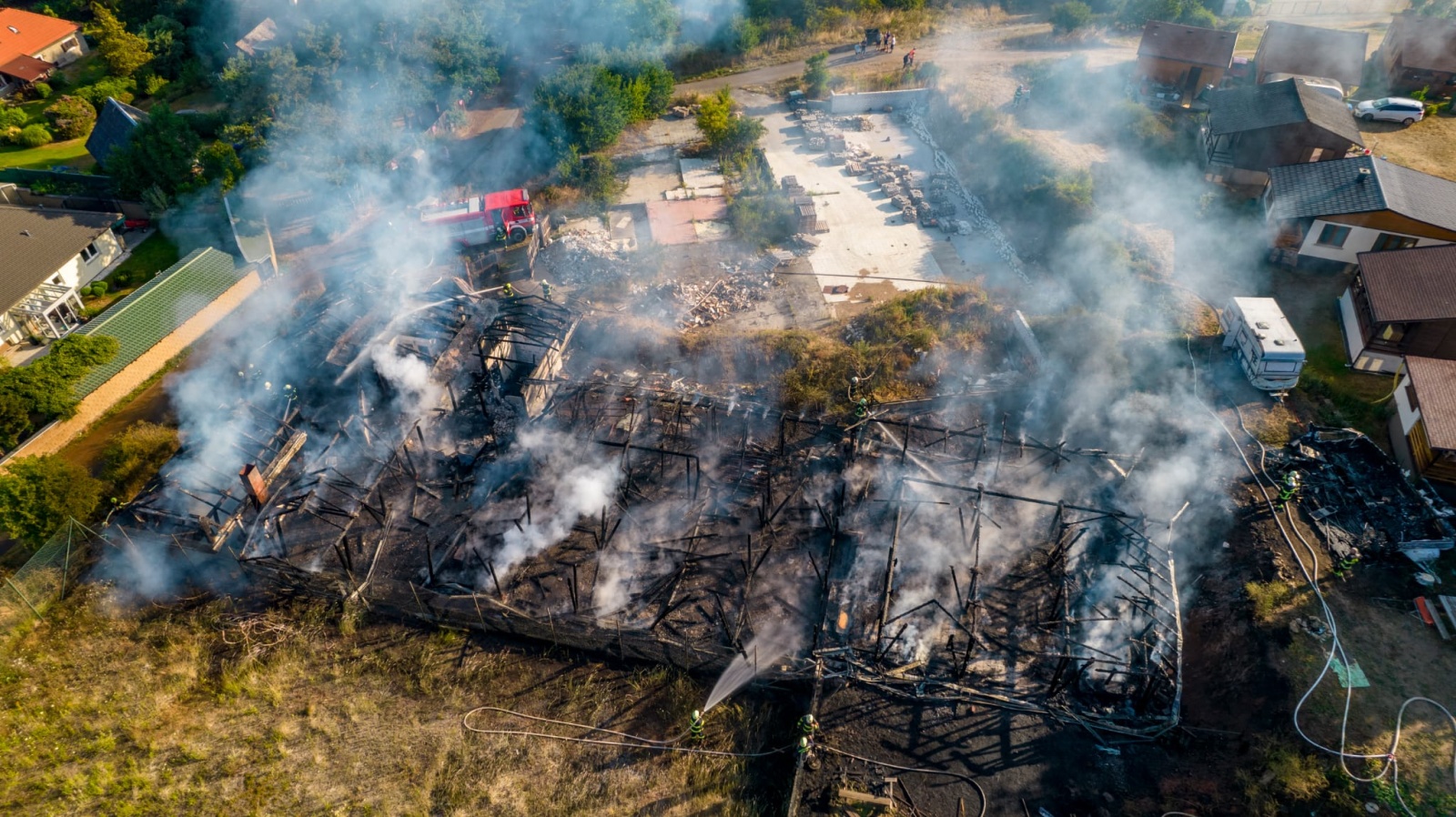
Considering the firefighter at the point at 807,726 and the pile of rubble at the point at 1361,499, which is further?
the pile of rubble at the point at 1361,499

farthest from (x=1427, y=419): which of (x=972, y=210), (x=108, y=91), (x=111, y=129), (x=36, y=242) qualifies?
(x=108, y=91)

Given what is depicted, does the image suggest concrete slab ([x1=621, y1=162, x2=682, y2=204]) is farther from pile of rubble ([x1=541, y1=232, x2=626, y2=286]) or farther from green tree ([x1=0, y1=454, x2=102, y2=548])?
green tree ([x1=0, y1=454, x2=102, y2=548])

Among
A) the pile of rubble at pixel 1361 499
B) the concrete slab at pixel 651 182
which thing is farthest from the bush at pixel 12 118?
the pile of rubble at pixel 1361 499

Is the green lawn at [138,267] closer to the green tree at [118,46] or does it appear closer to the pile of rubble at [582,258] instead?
the pile of rubble at [582,258]

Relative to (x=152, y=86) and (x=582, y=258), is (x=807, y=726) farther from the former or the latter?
(x=152, y=86)

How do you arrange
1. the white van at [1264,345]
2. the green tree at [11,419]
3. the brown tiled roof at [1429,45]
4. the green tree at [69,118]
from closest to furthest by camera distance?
the white van at [1264,345]
the green tree at [11,419]
the brown tiled roof at [1429,45]
the green tree at [69,118]
